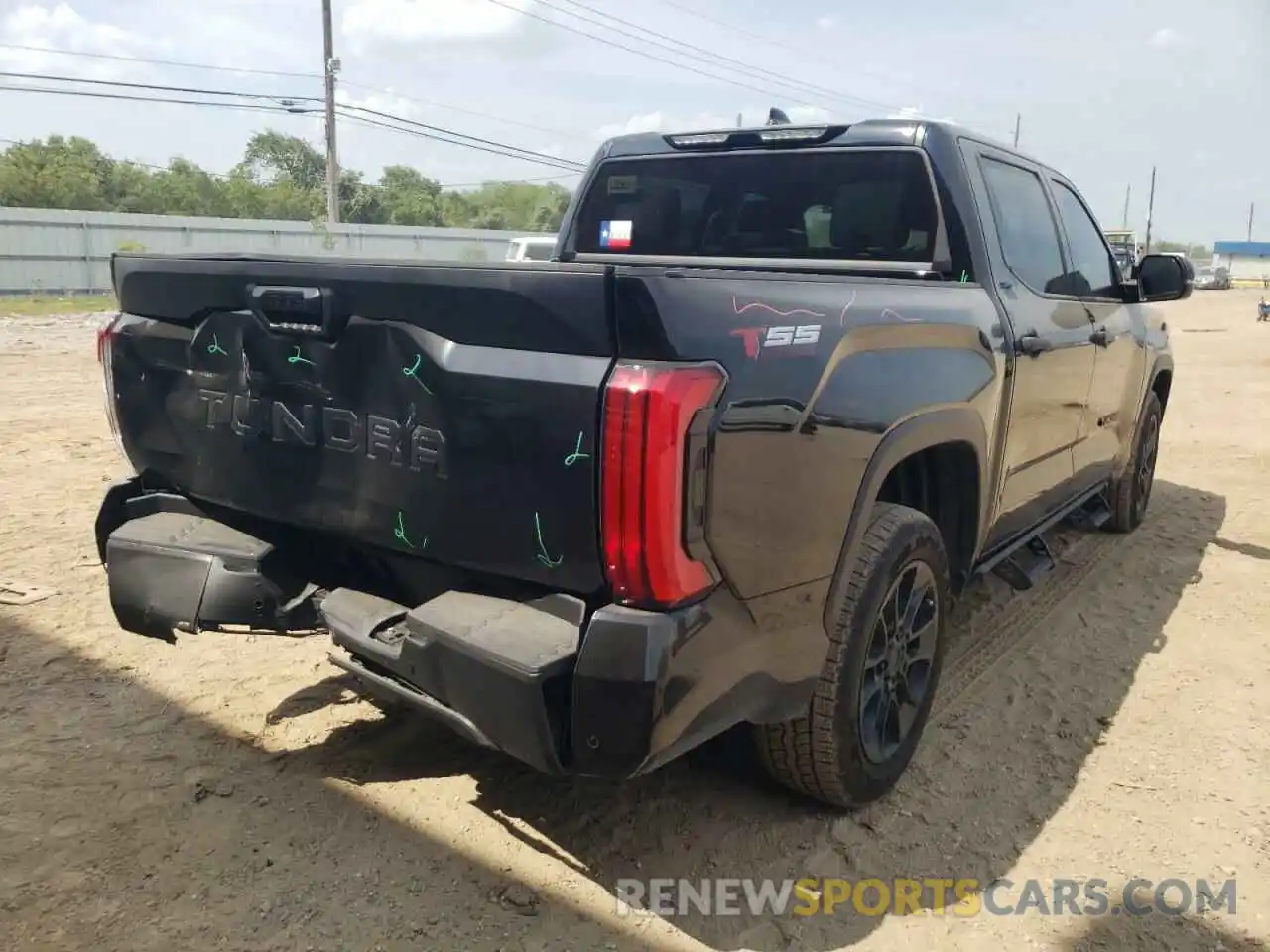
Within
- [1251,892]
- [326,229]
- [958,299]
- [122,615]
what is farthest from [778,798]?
[326,229]

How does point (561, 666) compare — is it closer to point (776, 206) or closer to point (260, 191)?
point (776, 206)

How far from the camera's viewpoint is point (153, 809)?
2.80m

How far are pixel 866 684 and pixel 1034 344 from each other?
1467 mm

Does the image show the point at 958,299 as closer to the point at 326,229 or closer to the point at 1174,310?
the point at 326,229

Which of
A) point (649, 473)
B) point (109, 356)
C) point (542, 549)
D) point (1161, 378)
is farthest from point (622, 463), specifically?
point (1161, 378)

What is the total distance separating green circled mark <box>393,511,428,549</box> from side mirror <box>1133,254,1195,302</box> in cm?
394

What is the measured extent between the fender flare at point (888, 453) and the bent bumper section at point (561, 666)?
0.50 feet

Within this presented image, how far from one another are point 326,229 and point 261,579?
29698mm

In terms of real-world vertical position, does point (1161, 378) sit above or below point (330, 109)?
below

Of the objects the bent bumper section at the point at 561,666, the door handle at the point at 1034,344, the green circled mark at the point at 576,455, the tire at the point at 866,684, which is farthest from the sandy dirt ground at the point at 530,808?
the door handle at the point at 1034,344

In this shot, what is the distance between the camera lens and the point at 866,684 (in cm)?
283

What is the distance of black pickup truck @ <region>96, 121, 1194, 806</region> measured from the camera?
6.52 feet

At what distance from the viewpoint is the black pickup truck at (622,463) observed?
199 centimetres

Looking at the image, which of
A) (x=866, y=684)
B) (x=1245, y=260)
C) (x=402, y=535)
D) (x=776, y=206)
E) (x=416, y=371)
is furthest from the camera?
(x=1245, y=260)
